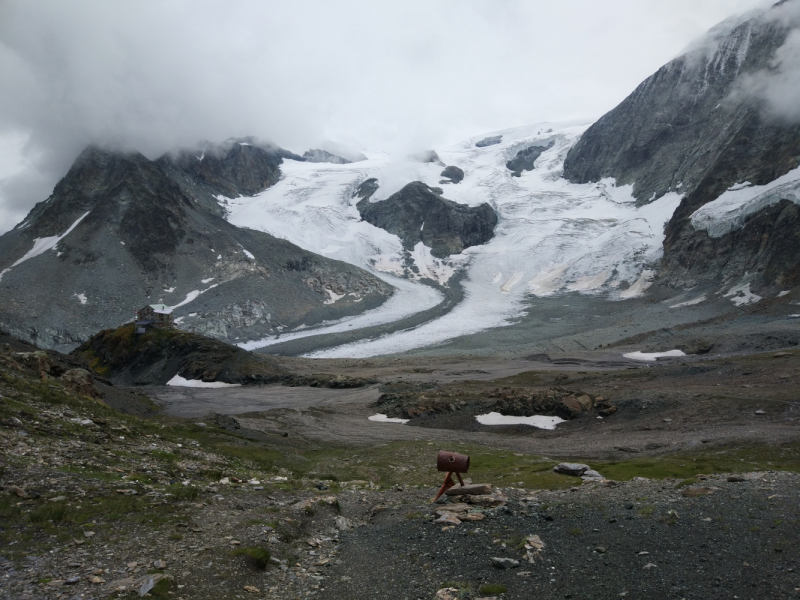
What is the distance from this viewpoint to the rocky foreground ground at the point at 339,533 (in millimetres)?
9430

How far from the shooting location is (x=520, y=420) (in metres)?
42.4

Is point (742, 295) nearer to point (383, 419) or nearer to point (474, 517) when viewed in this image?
point (383, 419)

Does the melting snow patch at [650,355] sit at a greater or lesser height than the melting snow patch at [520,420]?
lesser

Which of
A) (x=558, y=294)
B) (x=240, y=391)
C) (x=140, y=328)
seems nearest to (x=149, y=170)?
(x=140, y=328)

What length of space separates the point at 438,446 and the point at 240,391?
45.3 m

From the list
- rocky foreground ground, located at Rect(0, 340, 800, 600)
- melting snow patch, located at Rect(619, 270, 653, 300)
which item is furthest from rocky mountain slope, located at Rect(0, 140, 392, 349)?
rocky foreground ground, located at Rect(0, 340, 800, 600)

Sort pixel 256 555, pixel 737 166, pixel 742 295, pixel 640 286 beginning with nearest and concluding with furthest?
1. pixel 256 555
2. pixel 742 295
3. pixel 737 166
4. pixel 640 286

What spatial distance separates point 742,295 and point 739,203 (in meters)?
40.2

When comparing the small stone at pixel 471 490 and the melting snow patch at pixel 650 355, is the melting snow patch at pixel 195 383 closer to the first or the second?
the melting snow patch at pixel 650 355

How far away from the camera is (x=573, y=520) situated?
43.5ft

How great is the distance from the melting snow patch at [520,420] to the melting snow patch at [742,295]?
86299mm

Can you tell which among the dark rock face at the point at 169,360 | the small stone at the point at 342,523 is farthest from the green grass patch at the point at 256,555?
the dark rock face at the point at 169,360

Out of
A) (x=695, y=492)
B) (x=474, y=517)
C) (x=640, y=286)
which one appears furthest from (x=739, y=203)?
(x=474, y=517)

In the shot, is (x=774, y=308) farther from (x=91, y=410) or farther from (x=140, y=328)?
(x=140, y=328)
